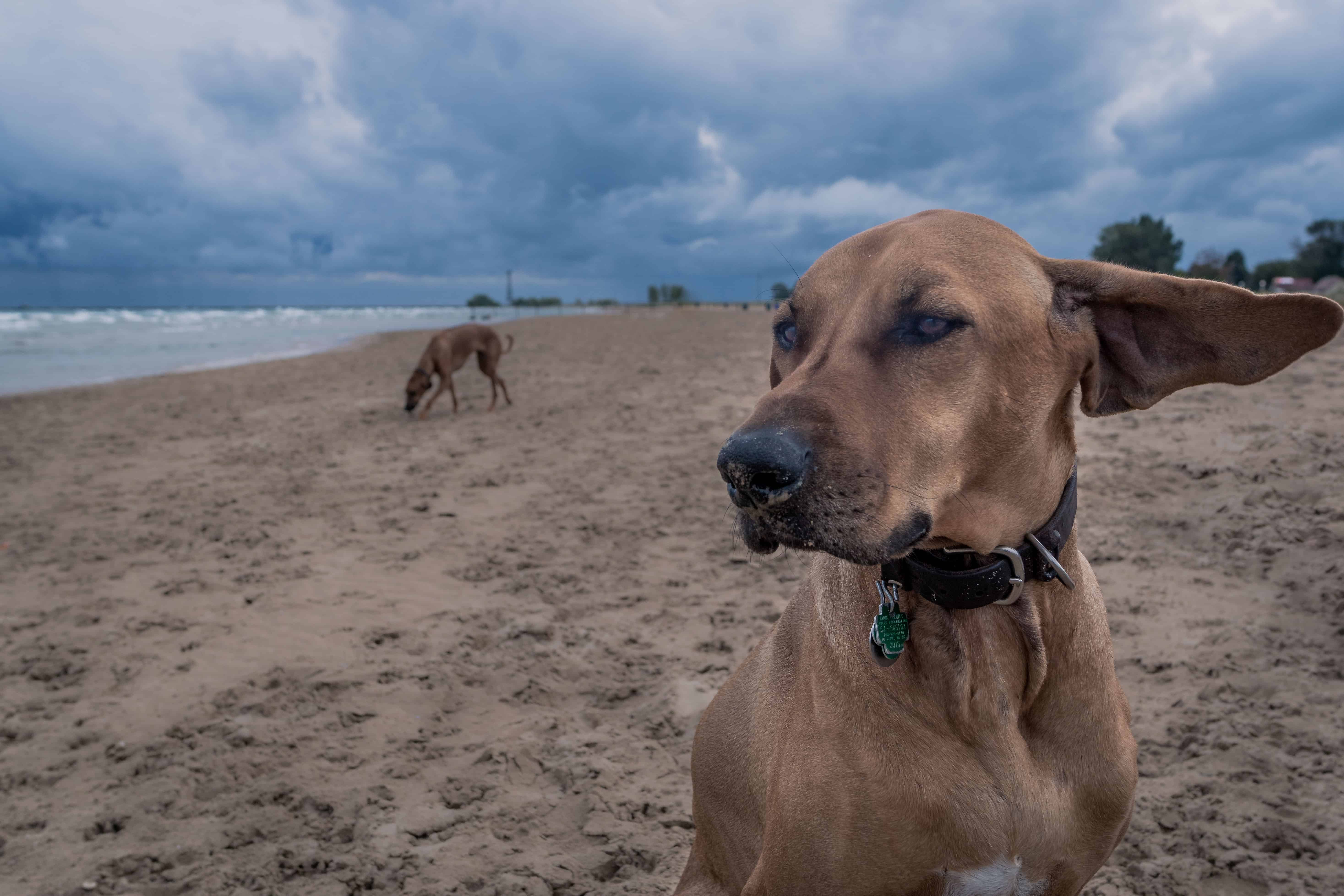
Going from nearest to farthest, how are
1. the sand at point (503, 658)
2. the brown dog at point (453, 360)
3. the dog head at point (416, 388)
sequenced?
the sand at point (503, 658)
the dog head at point (416, 388)
the brown dog at point (453, 360)

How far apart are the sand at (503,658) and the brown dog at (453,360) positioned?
160 inches

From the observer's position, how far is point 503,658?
14.8ft

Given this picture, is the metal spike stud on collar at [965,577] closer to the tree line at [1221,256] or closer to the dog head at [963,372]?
the dog head at [963,372]

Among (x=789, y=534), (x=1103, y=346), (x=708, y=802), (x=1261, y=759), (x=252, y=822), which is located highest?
(x=1103, y=346)

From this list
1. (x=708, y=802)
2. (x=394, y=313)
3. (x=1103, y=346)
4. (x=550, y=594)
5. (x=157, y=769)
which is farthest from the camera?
(x=394, y=313)

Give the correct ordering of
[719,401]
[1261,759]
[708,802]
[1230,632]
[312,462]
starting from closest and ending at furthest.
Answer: [708,802] → [1261,759] → [1230,632] → [312,462] → [719,401]

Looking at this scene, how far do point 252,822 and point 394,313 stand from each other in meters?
99.2

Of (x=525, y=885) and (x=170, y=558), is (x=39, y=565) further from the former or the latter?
(x=525, y=885)

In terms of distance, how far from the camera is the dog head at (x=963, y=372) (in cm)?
162

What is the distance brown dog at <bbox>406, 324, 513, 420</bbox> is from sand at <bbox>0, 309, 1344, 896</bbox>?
13.3 feet

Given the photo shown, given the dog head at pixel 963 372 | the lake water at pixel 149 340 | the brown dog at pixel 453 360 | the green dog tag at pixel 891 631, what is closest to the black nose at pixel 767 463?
the dog head at pixel 963 372

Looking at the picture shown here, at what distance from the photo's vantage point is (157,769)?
11.6 feet

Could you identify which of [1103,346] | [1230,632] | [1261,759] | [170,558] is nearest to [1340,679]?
[1230,632]

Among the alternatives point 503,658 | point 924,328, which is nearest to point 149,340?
point 503,658
